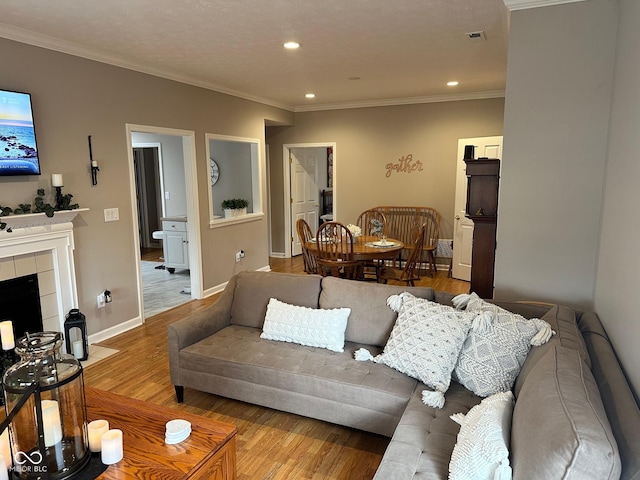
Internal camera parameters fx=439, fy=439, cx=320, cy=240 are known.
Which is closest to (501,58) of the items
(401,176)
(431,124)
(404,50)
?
(404,50)

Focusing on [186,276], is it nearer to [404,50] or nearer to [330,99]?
[330,99]

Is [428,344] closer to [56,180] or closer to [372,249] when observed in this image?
[372,249]

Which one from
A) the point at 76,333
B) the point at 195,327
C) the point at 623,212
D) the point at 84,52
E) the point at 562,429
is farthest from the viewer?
the point at 84,52

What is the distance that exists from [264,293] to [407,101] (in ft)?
14.6

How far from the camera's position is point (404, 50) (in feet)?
12.4

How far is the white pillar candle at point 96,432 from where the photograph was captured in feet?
5.17

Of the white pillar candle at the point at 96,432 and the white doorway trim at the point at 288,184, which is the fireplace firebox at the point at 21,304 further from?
the white doorway trim at the point at 288,184

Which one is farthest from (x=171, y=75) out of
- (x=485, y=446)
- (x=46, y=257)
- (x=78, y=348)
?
(x=485, y=446)

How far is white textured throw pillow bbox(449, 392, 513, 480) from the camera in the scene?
1396 mm

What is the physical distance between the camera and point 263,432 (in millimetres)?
2561

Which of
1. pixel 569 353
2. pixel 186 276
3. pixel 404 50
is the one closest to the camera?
pixel 569 353

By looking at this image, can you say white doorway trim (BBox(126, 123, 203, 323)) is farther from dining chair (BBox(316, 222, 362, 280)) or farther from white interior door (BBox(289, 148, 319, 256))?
white interior door (BBox(289, 148, 319, 256))

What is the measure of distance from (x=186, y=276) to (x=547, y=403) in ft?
18.4

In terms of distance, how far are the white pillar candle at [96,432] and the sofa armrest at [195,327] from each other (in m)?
1.09
